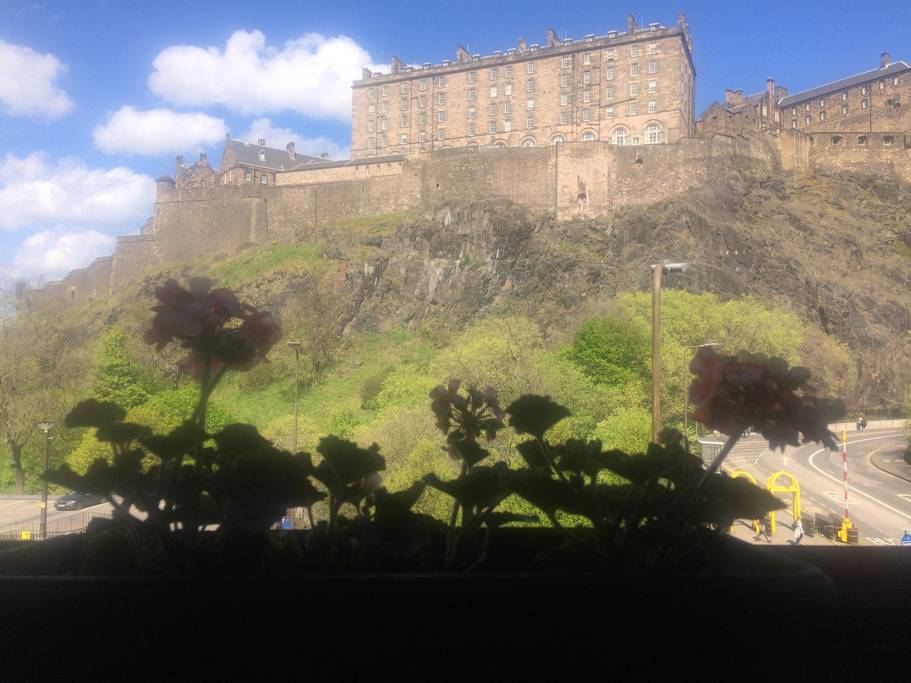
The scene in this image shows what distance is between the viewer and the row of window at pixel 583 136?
33656 millimetres

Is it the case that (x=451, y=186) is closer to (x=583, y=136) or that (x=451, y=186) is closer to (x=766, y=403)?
(x=583, y=136)

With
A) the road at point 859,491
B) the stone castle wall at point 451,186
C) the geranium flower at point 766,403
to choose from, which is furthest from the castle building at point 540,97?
the geranium flower at point 766,403

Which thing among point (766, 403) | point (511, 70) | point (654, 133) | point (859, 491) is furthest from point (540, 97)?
point (766, 403)

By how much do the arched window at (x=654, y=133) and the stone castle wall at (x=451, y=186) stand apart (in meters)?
3.93

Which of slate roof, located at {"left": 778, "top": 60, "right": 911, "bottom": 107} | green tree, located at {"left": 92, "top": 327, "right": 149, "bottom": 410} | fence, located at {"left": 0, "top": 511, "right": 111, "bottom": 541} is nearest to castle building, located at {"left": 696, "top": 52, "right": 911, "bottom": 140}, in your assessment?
slate roof, located at {"left": 778, "top": 60, "right": 911, "bottom": 107}

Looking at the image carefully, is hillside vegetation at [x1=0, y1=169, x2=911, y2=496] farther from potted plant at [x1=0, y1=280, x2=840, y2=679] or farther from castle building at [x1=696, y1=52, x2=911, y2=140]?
potted plant at [x1=0, y1=280, x2=840, y2=679]

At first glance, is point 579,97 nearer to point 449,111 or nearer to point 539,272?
point 449,111

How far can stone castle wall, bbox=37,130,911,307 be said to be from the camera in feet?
97.2

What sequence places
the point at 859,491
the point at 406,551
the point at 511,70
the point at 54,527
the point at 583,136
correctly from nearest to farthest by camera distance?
the point at 406,551, the point at 54,527, the point at 859,491, the point at 583,136, the point at 511,70

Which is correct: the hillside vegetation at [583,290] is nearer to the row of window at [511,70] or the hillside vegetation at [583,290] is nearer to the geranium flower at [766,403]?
the row of window at [511,70]

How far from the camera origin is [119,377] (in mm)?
13859

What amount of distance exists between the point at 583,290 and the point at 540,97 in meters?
12.8

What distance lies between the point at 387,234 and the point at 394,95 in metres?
11.2

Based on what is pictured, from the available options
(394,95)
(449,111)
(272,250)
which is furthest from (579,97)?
(272,250)
